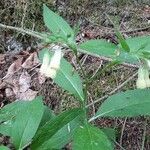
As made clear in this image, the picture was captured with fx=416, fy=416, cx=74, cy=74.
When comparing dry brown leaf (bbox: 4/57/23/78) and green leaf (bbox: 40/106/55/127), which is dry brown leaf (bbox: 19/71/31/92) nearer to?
dry brown leaf (bbox: 4/57/23/78)

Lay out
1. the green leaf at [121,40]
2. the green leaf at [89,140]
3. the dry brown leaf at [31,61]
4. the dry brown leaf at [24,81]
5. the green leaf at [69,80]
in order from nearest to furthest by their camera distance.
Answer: the green leaf at [121,40]
the green leaf at [89,140]
the green leaf at [69,80]
the dry brown leaf at [24,81]
the dry brown leaf at [31,61]

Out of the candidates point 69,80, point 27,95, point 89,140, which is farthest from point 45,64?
point 27,95

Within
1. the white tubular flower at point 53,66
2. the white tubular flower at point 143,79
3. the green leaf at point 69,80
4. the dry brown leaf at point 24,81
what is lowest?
the dry brown leaf at point 24,81

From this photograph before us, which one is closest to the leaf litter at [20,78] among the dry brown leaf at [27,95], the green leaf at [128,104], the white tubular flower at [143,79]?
the dry brown leaf at [27,95]

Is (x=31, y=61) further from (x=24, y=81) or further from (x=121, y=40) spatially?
(x=121, y=40)

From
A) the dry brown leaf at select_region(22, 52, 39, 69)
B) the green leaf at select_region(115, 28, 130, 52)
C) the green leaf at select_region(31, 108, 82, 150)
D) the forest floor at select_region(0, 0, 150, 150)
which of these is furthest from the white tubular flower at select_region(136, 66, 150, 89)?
the dry brown leaf at select_region(22, 52, 39, 69)

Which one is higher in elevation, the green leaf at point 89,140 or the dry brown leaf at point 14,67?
the green leaf at point 89,140

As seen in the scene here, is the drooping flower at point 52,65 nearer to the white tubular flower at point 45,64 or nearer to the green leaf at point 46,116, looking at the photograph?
the white tubular flower at point 45,64
